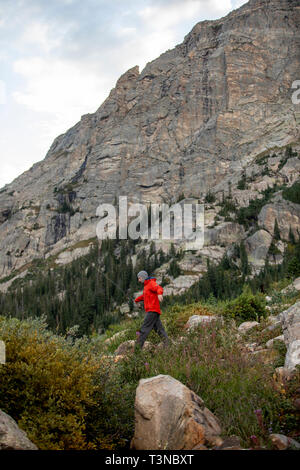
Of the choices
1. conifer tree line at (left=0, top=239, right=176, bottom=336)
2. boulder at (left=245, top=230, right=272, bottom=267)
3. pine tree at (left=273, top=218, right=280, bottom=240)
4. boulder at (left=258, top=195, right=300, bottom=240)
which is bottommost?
conifer tree line at (left=0, top=239, right=176, bottom=336)

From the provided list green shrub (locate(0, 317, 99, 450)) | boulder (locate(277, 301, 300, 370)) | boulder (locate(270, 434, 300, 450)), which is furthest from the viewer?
boulder (locate(277, 301, 300, 370))

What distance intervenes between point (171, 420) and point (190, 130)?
162231mm

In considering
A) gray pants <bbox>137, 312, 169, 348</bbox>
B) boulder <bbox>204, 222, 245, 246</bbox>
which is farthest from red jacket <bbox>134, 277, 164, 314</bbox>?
boulder <bbox>204, 222, 245, 246</bbox>

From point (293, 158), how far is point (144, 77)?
107 meters

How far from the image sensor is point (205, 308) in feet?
44.3

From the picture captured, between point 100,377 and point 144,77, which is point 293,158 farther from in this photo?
point 100,377

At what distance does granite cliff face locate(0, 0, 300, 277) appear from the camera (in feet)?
472

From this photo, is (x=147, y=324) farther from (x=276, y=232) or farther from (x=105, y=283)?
(x=105, y=283)

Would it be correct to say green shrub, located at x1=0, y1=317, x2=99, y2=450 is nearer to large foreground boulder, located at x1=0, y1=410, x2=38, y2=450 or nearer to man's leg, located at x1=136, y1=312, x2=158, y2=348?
large foreground boulder, located at x1=0, y1=410, x2=38, y2=450

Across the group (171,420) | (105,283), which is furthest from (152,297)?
(105,283)

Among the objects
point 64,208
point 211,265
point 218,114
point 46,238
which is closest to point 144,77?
point 218,114

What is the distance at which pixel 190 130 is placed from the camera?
520 feet

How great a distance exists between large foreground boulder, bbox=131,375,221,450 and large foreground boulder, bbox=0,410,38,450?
1294mm

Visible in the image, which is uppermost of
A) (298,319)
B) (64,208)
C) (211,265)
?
(64,208)
